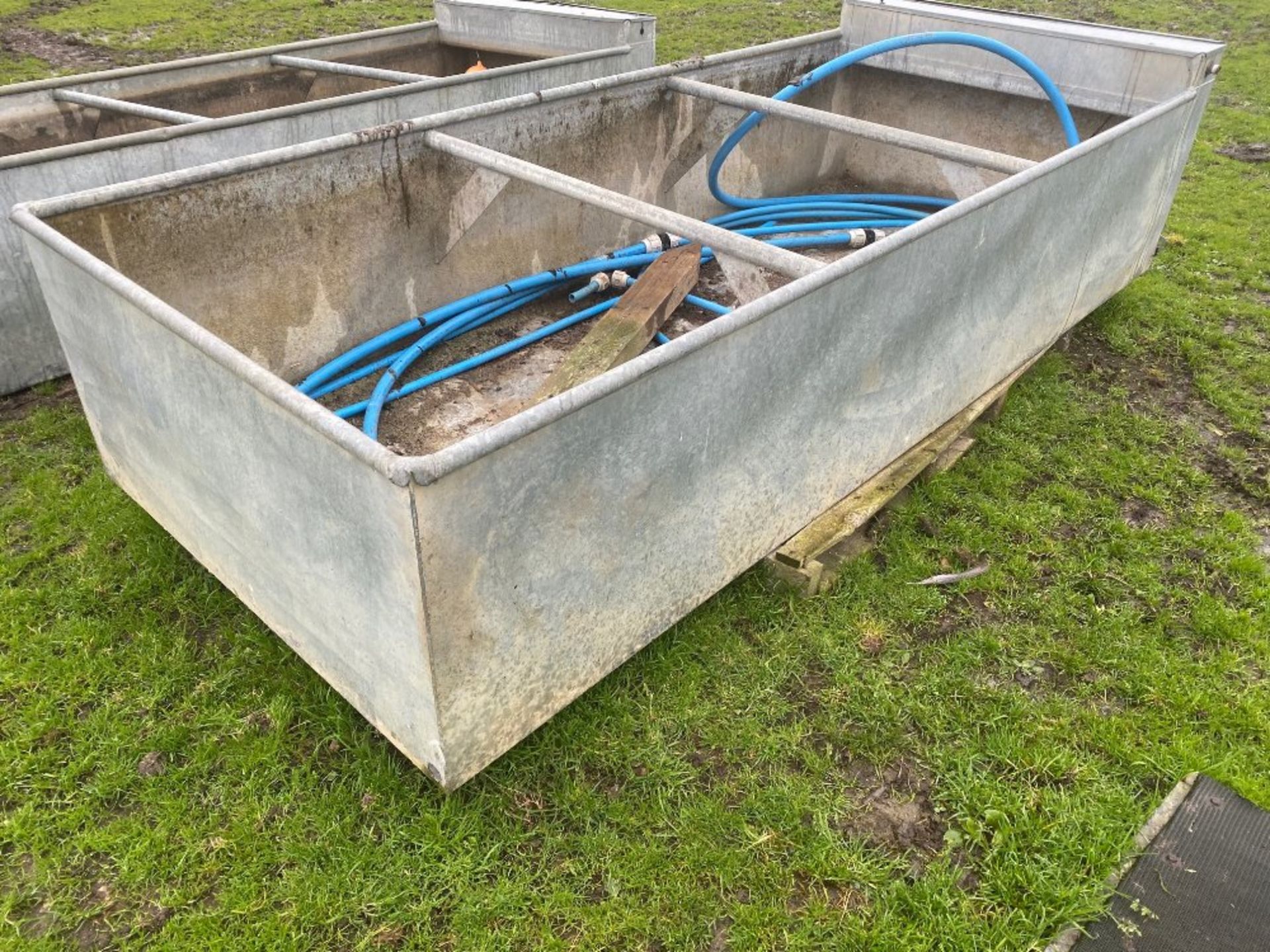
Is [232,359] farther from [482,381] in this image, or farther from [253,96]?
[253,96]

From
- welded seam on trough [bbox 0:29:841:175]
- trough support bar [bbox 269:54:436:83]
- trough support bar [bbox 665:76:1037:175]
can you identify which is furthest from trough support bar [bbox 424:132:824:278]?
trough support bar [bbox 269:54:436:83]

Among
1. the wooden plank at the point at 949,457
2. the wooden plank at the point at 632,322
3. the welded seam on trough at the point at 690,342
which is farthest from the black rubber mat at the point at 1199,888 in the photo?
the wooden plank at the point at 632,322

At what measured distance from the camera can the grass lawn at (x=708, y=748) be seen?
239cm

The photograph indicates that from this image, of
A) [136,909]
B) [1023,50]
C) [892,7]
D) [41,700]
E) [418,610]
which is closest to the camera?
[418,610]

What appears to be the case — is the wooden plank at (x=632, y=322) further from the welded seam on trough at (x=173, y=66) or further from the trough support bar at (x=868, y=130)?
the welded seam on trough at (x=173, y=66)

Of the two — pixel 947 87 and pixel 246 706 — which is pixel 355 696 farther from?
pixel 947 87

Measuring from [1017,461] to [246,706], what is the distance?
118 inches

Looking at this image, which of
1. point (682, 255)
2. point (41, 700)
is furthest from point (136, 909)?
point (682, 255)

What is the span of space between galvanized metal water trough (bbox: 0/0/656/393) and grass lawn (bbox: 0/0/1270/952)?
879 mm

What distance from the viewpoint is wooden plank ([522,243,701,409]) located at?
343 cm

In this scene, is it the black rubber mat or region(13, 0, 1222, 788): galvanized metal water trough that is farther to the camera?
the black rubber mat

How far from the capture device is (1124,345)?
4.88m

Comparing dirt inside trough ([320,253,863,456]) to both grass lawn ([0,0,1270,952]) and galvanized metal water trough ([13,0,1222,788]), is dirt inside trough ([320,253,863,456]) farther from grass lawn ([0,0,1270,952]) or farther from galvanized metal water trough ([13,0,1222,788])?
grass lawn ([0,0,1270,952])

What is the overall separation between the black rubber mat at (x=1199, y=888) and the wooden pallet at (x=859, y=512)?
3.97ft
